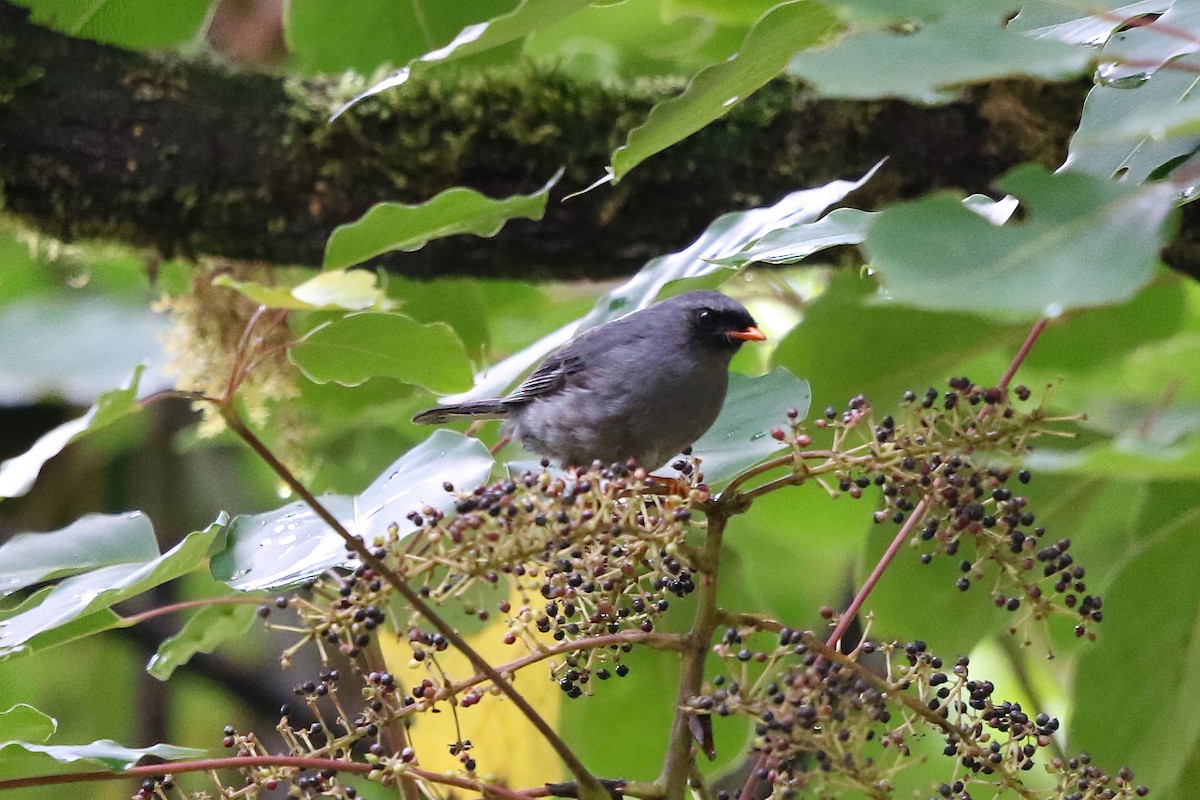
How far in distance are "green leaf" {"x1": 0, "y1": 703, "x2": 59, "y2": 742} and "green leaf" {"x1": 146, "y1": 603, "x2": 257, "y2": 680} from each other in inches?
6.7

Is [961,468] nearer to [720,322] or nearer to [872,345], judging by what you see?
[872,345]

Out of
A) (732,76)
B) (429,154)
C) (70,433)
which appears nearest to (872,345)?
(732,76)

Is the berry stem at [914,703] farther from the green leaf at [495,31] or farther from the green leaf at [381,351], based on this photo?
the green leaf at [495,31]

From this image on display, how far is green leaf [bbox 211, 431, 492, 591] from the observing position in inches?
57.5

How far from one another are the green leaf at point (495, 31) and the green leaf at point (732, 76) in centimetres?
22

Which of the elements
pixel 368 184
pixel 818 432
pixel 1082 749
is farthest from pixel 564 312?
pixel 1082 749

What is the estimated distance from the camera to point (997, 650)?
354 centimetres

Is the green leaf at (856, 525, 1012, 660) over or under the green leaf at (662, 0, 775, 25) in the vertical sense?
under

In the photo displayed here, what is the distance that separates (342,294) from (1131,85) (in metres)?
0.99

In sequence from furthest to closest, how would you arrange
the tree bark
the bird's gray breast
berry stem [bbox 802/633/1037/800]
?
the tree bark < the bird's gray breast < berry stem [bbox 802/633/1037/800]

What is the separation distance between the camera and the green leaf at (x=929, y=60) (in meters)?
0.85

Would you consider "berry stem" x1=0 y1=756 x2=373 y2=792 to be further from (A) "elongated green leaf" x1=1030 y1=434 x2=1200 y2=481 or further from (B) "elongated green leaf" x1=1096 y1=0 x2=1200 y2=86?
(B) "elongated green leaf" x1=1096 y1=0 x2=1200 y2=86

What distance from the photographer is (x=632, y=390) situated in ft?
7.82

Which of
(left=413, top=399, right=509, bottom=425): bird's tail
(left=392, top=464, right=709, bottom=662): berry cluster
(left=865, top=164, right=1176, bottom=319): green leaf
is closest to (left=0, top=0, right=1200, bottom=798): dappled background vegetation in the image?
(left=865, top=164, right=1176, bottom=319): green leaf
